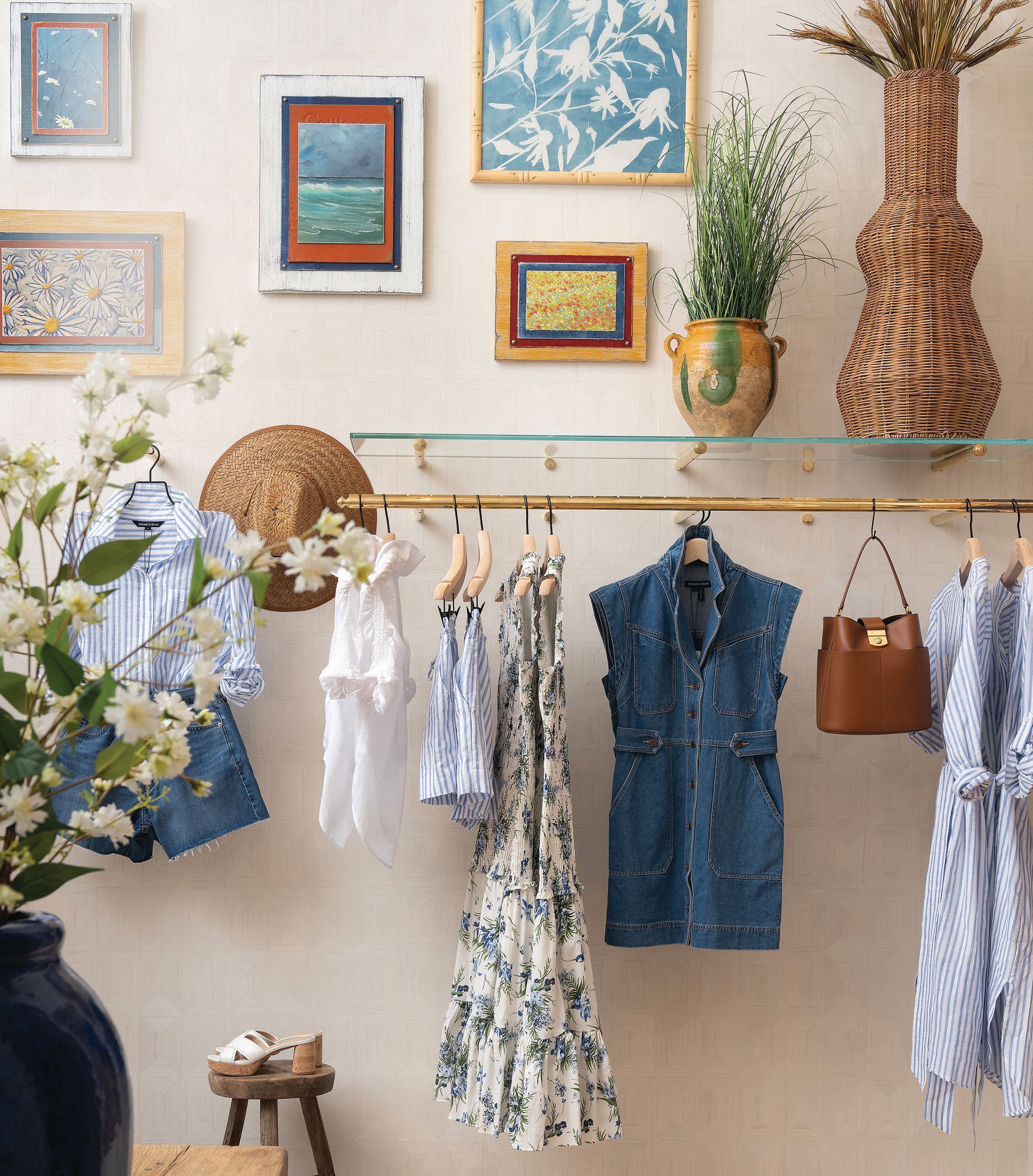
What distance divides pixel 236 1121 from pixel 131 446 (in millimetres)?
1689

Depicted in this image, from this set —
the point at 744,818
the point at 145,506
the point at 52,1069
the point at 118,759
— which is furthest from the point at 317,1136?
the point at 118,759

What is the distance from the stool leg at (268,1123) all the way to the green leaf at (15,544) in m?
1.52

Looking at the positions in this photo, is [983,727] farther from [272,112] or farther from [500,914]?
[272,112]

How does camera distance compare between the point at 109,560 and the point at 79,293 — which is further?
the point at 79,293

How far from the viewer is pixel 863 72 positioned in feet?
7.33

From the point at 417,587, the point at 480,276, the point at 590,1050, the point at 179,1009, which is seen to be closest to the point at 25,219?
the point at 480,276

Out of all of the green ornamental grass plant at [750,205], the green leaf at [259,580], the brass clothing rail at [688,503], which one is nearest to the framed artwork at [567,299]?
the green ornamental grass plant at [750,205]

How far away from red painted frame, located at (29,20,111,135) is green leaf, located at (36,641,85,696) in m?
1.89

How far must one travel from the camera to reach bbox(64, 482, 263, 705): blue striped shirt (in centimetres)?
196

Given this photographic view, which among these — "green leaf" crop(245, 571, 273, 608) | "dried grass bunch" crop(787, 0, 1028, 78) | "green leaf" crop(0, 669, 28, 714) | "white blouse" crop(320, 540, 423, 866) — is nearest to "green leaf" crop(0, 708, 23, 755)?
"green leaf" crop(0, 669, 28, 714)

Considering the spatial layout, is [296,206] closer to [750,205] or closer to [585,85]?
[585,85]

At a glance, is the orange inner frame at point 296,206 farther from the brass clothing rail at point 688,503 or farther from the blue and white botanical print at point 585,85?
the brass clothing rail at point 688,503

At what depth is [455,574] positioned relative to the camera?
1903 mm

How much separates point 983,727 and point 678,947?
0.80 metres
